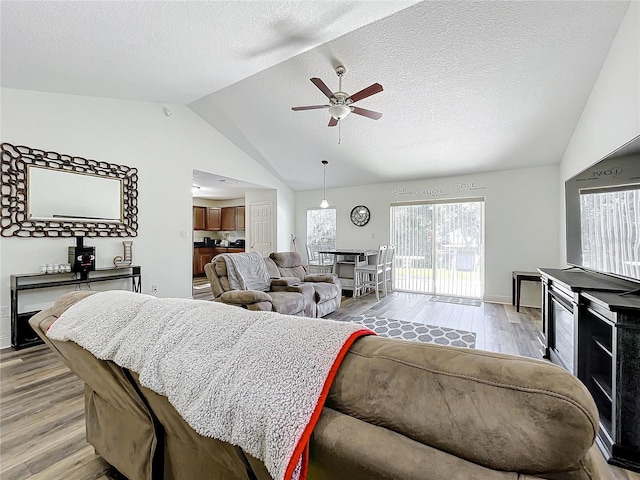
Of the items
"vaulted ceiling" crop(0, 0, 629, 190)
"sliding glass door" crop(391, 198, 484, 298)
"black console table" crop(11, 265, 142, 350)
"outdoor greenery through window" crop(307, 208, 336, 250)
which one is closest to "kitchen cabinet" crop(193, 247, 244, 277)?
"outdoor greenery through window" crop(307, 208, 336, 250)

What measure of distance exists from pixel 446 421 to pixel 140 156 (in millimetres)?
4816

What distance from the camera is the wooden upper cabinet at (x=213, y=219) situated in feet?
28.7

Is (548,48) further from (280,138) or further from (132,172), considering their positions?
(132,172)

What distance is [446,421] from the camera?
0.52m

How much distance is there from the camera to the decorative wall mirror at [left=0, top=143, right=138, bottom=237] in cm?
310

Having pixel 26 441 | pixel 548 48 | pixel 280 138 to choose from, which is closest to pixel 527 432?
pixel 26 441

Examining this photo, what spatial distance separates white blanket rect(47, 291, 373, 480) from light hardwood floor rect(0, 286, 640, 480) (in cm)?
100

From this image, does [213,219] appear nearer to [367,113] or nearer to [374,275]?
[374,275]

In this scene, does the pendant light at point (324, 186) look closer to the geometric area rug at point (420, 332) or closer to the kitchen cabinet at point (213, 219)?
the geometric area rug at point (420, 332)

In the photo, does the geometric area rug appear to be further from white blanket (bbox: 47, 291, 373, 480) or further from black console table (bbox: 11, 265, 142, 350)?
black console table (bbox: 11, 265, 142, 350)

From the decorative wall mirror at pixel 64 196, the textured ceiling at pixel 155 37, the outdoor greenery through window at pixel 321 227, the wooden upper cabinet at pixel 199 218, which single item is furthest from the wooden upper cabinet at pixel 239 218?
the textured ceiling at pixel 155 37

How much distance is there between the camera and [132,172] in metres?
4.04

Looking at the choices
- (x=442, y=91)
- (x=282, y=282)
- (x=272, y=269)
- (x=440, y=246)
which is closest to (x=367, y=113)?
(x=442, y=91)

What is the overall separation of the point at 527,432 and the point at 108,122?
16.1 feet
